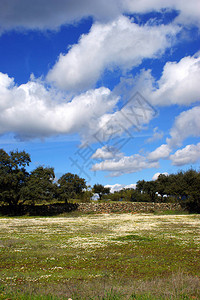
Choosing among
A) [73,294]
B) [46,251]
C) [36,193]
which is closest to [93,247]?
[46,251]

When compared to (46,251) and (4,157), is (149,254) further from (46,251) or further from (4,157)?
(4,157)

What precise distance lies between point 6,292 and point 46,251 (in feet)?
28.2

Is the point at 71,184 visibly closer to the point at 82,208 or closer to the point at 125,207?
the point at 82,208

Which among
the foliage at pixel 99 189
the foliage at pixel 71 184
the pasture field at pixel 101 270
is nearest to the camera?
the pasture field at pixel 101 270

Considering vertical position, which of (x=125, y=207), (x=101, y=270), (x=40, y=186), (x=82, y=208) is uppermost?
(x=40, y=186)

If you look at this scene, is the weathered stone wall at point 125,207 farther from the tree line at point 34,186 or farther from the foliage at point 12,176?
the foliage at point 12,176

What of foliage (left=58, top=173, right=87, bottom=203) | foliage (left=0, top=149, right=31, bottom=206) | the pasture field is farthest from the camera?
foliage (left=58, top=173, right=87, bottom=203)

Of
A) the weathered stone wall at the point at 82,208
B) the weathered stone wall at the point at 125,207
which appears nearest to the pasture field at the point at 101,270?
the weathered stone wall at the point at 82,208

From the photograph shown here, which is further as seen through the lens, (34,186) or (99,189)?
(99,189)

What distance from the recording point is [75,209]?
6794cm

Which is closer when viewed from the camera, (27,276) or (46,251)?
(27,276)

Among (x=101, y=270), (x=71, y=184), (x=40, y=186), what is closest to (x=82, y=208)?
(x=71, y=184)

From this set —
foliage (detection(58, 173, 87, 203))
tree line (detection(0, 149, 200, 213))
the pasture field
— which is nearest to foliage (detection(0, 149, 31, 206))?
tree line (detection(0, 149, 200, 213))

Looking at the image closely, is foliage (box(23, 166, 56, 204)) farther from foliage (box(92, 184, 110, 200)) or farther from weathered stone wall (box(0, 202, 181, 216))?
foliage (box(92, 184, 110, 200))
